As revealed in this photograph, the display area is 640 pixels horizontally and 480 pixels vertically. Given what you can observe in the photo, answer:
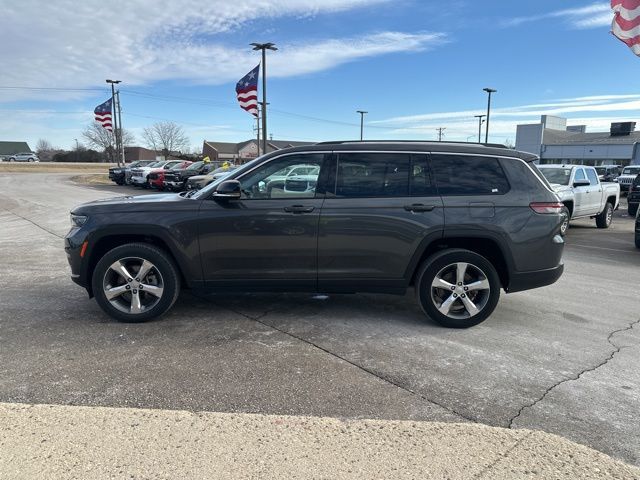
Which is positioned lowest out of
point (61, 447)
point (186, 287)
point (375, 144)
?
point (61, 447)

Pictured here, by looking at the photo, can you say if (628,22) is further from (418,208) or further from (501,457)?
(501,457)

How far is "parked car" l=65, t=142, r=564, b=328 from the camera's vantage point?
4.72m

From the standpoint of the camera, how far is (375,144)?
490 cm

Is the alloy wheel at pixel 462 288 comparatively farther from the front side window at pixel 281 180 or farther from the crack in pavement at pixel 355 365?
the front side window at pixel 281 180

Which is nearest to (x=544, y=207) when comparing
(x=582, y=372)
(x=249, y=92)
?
(x=582, y=372)

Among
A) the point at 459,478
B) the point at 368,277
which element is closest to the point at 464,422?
the point at 459,478

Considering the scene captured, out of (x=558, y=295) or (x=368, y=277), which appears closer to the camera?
(x=368, y=277)

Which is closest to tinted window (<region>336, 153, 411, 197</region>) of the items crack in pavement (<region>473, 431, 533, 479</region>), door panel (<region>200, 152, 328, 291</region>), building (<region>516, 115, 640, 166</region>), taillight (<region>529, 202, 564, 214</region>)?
door panel (<region>200, 152, 328, 291</region>)

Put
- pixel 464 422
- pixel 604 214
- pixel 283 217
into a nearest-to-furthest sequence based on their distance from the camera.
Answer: pixel 464 422
pixel 283 217
pixel 604 214

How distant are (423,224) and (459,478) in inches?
101

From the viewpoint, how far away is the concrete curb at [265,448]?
2643 mm

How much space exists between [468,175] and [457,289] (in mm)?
1147

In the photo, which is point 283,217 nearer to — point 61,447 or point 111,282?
point 111,282

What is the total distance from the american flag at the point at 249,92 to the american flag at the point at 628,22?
1661cm
